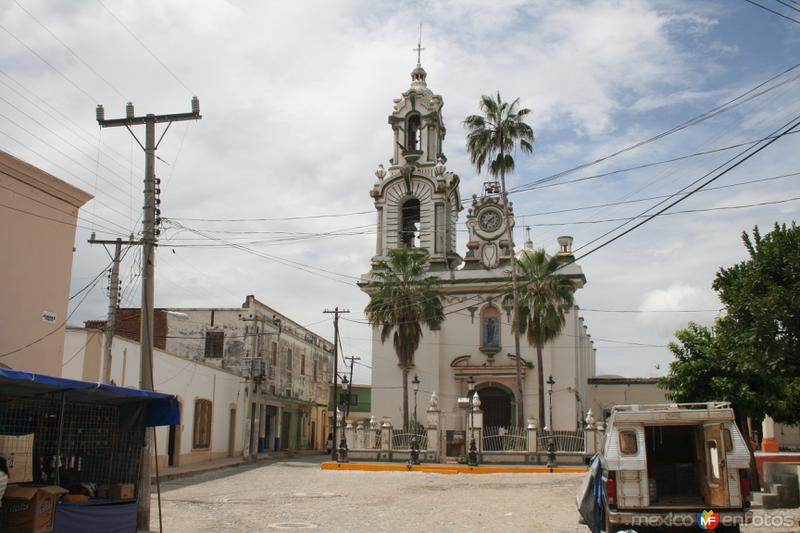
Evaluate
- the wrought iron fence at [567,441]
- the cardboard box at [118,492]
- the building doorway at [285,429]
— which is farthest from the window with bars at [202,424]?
the cardboard box at [118,492]

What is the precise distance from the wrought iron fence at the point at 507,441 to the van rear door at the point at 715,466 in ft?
68.4

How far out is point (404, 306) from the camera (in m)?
38.2

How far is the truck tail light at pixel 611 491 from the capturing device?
11.5 metres

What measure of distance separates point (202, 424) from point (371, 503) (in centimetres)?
1876

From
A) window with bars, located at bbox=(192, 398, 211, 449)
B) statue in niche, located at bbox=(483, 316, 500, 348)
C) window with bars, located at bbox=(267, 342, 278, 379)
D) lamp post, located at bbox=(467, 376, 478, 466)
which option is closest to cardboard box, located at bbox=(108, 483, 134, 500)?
lamp post, located at bbox=(467, 376, 478, 466)

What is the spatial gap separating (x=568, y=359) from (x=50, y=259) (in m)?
28.5

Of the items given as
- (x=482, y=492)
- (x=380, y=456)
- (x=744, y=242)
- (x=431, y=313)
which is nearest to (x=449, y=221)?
(x=431, y=313)

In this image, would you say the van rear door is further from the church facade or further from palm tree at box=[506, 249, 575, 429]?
the church facade

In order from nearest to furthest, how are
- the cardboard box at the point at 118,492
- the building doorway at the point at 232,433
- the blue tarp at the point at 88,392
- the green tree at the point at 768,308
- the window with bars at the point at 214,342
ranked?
1. the blue tarp at the point at 88,392
2. the cardboard box at the point at 118,492
3. the green tree at the point at 768,308
4. the building doorway at the point at 232,433
5. the window with bars at the point at 214,342

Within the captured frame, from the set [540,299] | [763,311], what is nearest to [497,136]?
[540,299]

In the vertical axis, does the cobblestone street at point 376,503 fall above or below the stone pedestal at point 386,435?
below

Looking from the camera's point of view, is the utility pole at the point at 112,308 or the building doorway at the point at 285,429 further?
the building doorway at the point at 285,429

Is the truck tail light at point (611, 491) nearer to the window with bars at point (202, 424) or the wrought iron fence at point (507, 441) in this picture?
the wrought iron fence at point (507, 441)

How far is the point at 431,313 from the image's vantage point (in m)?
38.7
